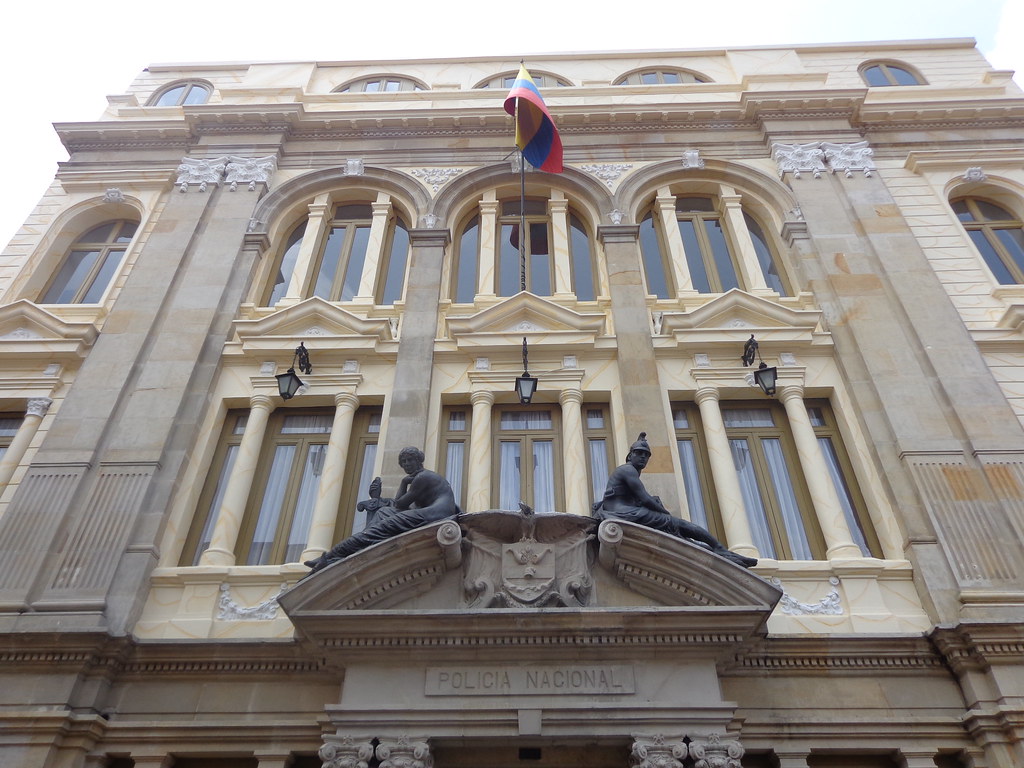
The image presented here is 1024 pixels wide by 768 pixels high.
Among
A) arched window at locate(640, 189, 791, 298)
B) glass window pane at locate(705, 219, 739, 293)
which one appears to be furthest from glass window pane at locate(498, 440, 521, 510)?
glass window pane at locate(705, 219, 739, 293)

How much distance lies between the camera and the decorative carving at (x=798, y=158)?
16438 mm

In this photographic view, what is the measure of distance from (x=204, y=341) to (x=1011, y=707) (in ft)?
44.6

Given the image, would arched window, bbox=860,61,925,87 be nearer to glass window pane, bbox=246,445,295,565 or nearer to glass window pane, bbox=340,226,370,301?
glass window pane, bbox=340,226,370,301

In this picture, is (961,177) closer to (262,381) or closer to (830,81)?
(830,81)

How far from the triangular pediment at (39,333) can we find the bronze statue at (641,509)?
10.1 m

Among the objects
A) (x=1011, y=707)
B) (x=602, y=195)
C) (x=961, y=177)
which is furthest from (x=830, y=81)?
(x=1011, y=707)

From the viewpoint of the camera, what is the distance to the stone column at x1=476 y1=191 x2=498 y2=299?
49.6ft

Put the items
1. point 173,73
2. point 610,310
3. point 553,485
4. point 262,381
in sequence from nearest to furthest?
point 553,485 → point 262,381 → point 610,310 → point 173,73

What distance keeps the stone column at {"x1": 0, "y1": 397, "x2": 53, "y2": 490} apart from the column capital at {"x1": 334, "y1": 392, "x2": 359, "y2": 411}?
17.0 ft

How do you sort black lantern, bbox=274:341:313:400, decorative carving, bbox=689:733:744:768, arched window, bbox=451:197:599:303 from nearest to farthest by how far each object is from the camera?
decorative carving, bbox=689:733:744:768
black lantern, bbox=274:341:313:400
arched window, bbox=451:197:599:303

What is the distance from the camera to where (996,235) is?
16.1m

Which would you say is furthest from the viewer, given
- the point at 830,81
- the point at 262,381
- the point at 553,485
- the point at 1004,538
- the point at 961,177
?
the point at 830,81

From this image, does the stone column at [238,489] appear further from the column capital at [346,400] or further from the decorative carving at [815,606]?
the decorative carving at [815,606]

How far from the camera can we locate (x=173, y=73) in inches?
836
